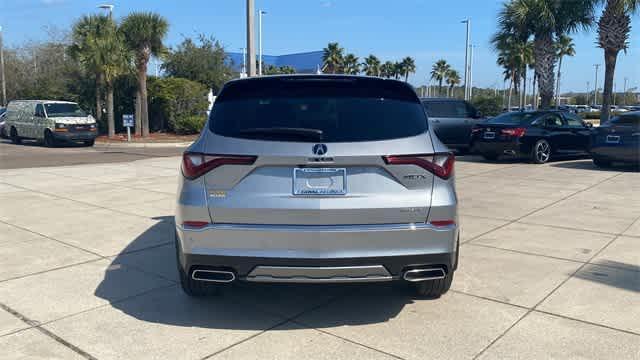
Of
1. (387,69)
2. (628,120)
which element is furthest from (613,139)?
(387,69)

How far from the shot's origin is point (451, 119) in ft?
55.2

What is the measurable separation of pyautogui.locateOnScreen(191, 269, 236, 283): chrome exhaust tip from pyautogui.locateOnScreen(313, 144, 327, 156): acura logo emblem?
3.17ft

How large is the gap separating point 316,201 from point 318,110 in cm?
66

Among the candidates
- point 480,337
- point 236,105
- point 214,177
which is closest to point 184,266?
point 214,177

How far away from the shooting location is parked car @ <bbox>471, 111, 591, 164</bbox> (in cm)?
1430

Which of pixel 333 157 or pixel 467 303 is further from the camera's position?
pixel 467 303

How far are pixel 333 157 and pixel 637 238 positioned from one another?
4752 millimetres

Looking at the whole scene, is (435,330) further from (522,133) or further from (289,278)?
(522,133)

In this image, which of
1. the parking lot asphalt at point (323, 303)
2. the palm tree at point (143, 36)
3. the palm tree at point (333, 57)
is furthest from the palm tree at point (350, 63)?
the parking lot asphalt at point (323, 303)

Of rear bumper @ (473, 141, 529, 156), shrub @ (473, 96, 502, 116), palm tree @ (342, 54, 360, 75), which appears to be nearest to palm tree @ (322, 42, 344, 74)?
palm tree @ (342, 54, 360, 75)

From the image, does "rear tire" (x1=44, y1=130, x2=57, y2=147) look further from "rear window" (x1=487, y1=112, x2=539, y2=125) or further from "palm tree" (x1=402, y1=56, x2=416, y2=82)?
"palm tree" (x1=402, y1=56, x2=416, y2=82)

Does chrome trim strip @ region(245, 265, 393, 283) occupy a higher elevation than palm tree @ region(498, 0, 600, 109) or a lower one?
lower

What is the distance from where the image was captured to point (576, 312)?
13.7 feet

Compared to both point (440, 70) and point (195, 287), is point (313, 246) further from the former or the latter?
point (440, 70)
